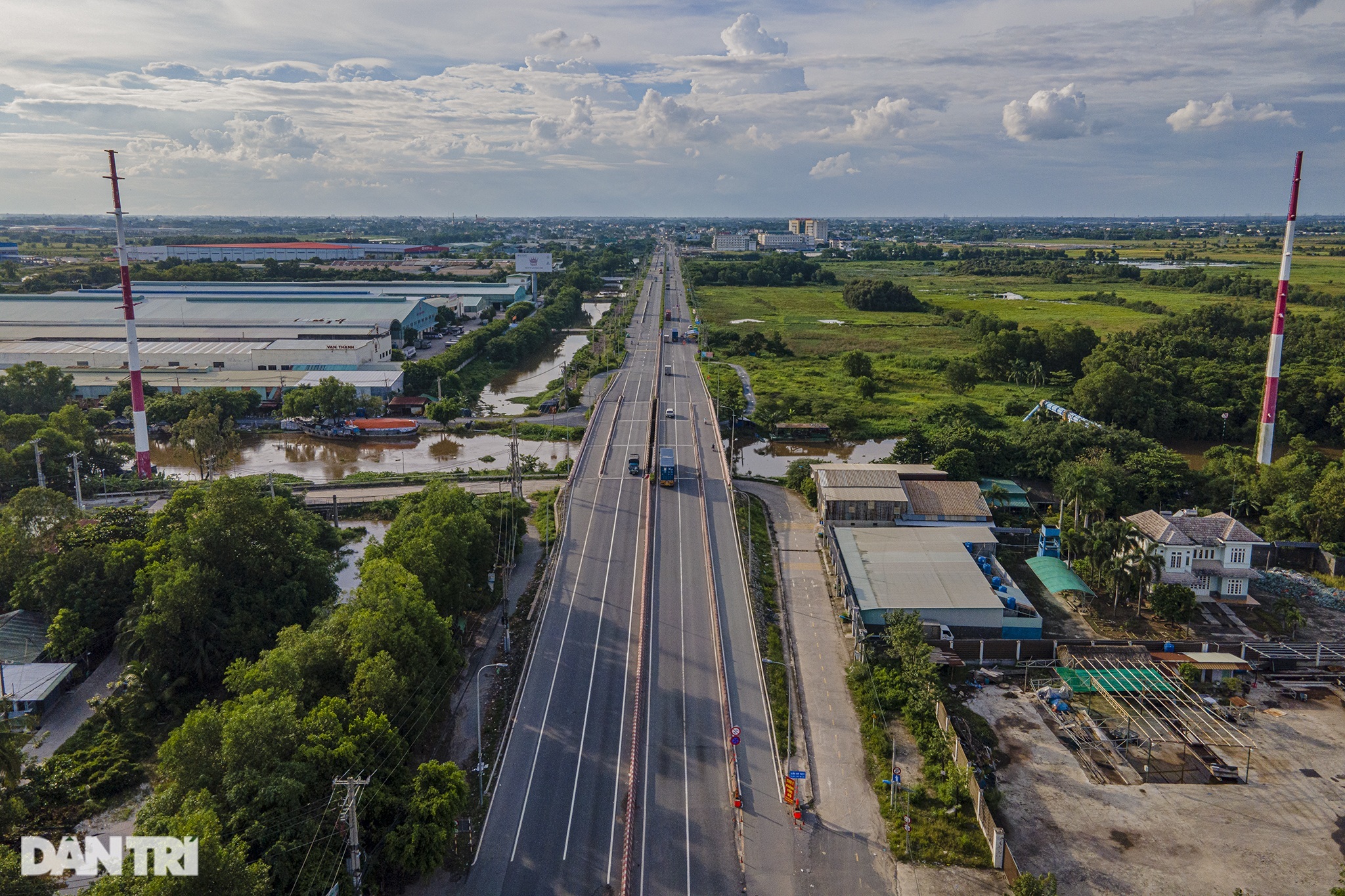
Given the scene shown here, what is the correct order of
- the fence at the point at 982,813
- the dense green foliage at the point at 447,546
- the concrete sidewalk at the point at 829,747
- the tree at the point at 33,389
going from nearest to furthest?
1. the fence at the point at 982,813
2. the concrete sidewalk at the point at 829,747
3. the dense green foliage at the point at 447,546
4. the tree at the point at 33,389

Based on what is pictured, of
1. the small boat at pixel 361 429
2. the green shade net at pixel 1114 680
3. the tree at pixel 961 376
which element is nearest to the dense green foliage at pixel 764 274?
the tree at pixel 961 376

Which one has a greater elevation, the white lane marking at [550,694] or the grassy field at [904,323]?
the grassy field at [904,323]

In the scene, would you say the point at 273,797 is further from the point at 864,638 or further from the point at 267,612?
the point at 864,638

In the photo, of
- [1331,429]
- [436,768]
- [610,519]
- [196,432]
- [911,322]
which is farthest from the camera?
[911,322]

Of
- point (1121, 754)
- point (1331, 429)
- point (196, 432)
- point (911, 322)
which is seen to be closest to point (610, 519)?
point (1121, 754)

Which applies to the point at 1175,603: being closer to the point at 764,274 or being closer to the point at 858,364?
the point at 858,364

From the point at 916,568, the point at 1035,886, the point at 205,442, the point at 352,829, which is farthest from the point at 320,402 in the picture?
the point at 1035,886

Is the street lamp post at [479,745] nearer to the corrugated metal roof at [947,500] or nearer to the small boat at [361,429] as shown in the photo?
the corrugated metal roof at [947,500]

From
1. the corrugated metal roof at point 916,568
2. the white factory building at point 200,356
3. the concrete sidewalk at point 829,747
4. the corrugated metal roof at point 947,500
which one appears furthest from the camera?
the white factory building at point 200,356
